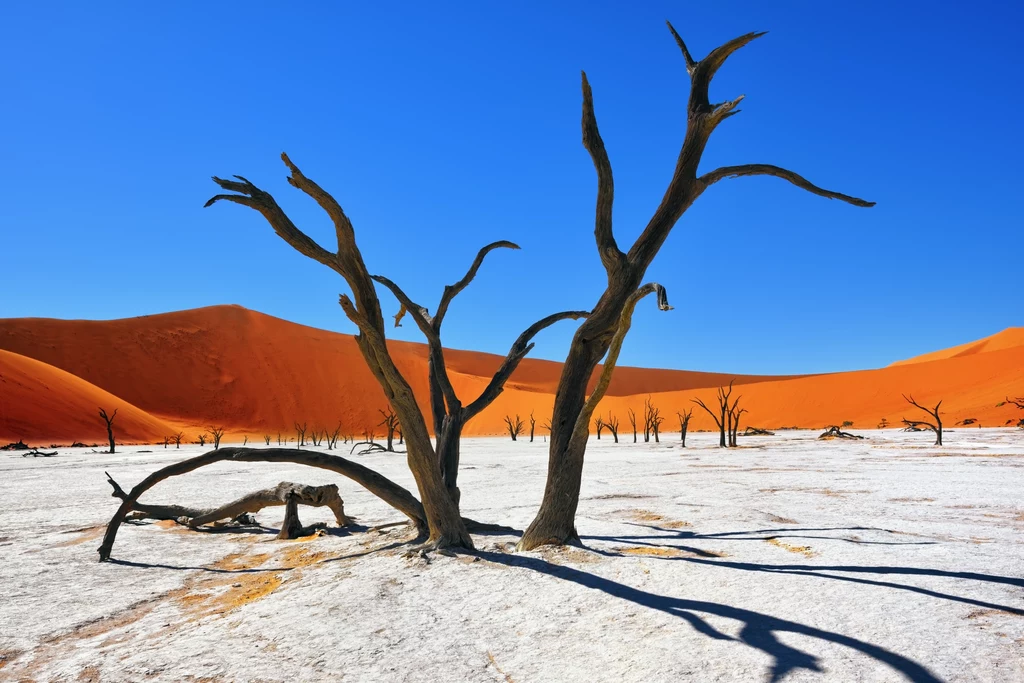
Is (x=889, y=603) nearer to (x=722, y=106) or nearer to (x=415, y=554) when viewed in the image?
(x=415, y=554)

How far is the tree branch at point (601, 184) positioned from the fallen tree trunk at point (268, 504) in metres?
3.70

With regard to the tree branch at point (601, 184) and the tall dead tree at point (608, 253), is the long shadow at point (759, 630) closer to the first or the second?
the tall dead tree at point (608, 253)

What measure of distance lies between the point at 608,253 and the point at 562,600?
8.67 ft

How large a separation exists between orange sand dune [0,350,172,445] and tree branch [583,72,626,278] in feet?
123

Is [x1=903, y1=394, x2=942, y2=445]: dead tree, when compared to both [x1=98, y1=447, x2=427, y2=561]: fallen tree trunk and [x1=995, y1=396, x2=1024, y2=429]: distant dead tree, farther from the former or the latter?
[x1=98, y1=447, x2=427, y2=561]: fallen tree trunk

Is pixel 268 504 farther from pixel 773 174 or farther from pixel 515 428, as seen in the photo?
pixel 515 428

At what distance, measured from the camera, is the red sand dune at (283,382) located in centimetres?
4875

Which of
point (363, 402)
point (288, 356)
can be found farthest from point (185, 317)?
point (363, 402)

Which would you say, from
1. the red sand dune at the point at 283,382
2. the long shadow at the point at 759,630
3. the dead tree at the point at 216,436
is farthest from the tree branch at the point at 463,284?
the red sand dune at the point at 283,382

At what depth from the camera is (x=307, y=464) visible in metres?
5.36

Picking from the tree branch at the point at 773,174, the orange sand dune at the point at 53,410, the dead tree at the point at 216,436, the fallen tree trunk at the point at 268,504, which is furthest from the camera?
the orange sand dune at the point at 53,410

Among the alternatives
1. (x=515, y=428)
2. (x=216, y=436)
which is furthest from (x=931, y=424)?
(x=216, y=436)

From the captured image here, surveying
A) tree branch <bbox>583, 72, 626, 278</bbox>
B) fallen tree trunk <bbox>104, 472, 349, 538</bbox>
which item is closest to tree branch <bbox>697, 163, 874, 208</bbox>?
tree branch <bbox>583, 72, 626, 278</bbox>

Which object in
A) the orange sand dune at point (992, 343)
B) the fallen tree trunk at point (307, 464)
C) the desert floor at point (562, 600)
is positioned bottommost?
the desert floor at point (562, 600)
